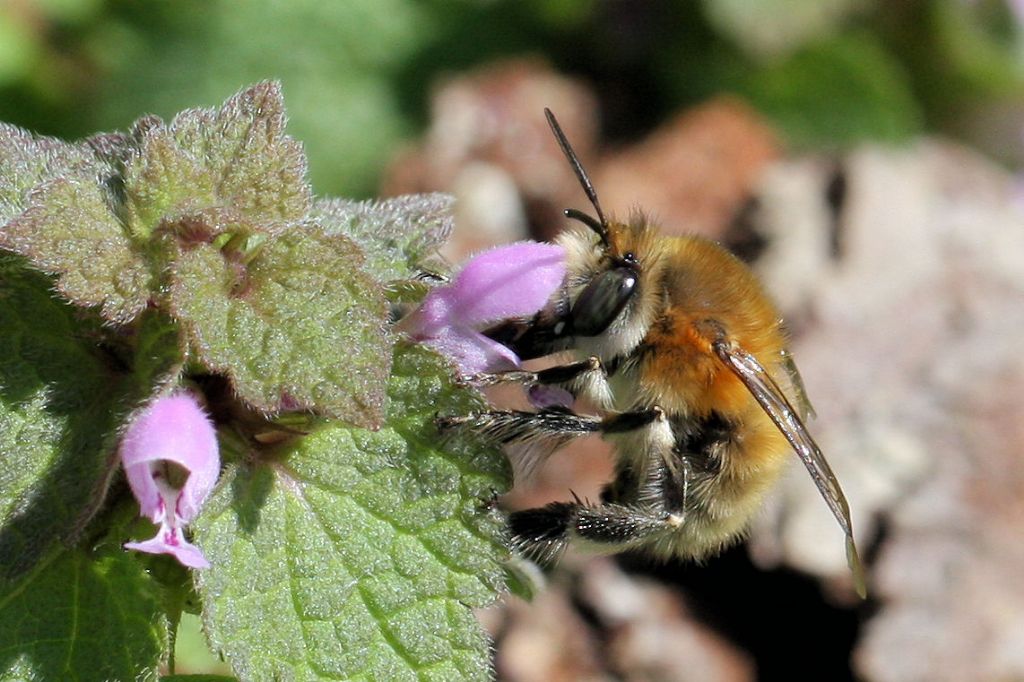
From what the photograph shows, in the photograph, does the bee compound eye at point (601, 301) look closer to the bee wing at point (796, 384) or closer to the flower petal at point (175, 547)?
the bee wing at point (796, 384)

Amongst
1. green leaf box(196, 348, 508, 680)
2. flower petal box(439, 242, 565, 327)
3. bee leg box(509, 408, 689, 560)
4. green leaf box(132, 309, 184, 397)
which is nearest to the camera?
green leaf box(132, 309, 184, 397)

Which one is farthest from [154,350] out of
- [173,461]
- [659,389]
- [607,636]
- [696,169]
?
[696,169]

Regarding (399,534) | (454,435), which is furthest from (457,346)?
(399,534)

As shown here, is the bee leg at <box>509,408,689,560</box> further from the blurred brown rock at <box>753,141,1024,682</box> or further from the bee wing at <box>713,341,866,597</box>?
the blurred brown rock at <box>753,141,1024,682</box>

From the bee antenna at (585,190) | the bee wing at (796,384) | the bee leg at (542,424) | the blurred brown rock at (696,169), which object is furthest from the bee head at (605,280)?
the blurred brown rock at (696,169)

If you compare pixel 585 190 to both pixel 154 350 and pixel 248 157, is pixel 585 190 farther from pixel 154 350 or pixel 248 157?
pixel 154 350

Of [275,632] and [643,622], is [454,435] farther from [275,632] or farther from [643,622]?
[643,622]

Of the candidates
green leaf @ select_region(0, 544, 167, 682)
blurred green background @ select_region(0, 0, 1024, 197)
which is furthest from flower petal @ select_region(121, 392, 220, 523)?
blurred green background @ select_region(0, 0, 1024, 197)
